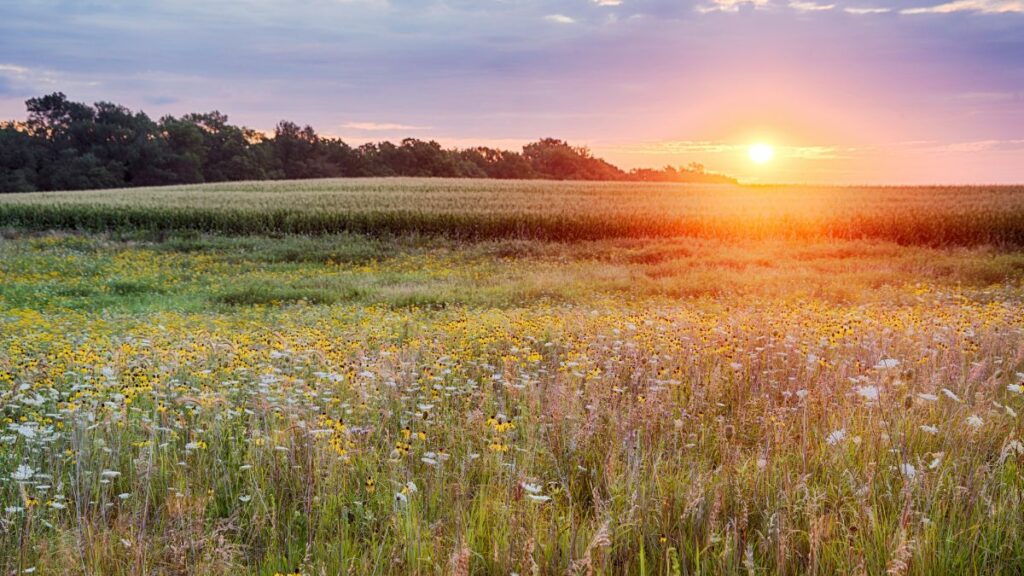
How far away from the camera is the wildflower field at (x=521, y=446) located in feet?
11.8

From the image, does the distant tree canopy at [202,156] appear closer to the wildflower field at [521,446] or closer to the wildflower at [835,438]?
the wildflower field at [521,446]

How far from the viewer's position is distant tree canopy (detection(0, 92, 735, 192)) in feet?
240

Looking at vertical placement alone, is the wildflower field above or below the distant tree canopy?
below

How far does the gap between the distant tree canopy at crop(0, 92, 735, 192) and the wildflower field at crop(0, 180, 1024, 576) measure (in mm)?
73440

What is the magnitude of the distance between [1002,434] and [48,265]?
24.8 metres

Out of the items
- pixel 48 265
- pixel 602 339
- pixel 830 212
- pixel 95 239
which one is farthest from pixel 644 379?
pixel 95 239

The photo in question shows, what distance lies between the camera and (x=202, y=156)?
82.5 metres

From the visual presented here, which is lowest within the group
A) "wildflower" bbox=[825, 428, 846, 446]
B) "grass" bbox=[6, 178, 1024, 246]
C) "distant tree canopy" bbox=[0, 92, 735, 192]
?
"wildflower" bbox=[825, 428, 846, 446]

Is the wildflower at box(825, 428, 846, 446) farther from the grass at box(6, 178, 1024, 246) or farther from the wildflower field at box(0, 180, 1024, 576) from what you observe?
the grass at box(6, 178, 1024, 246)

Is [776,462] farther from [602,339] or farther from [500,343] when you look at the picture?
[500,343]

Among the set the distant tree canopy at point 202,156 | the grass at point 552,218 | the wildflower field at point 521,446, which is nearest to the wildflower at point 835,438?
the wildflower field at point 521,446

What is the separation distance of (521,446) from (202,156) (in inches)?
3408

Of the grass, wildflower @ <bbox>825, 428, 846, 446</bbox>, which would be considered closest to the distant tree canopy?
the grass

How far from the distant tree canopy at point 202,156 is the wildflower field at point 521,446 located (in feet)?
241
